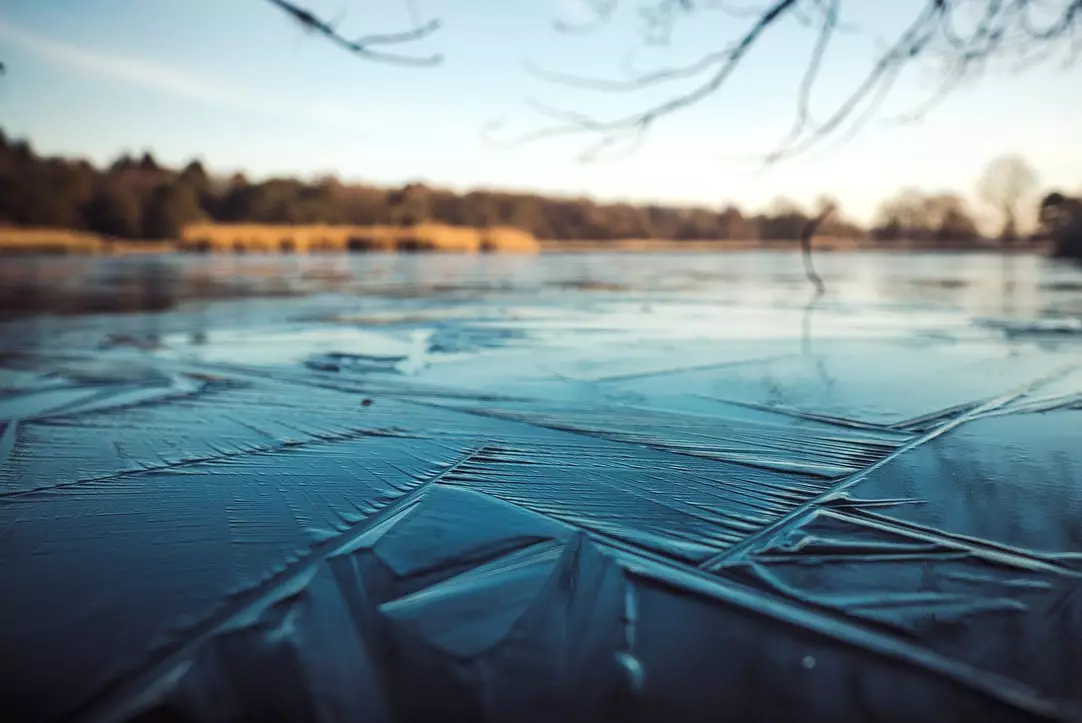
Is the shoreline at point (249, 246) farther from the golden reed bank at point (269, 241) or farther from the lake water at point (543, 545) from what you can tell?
the lake water at point (543, 545)

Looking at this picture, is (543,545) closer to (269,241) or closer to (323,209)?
(269,241)

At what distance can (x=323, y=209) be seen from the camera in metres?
56.8

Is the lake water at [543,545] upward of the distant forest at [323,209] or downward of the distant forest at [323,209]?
downward

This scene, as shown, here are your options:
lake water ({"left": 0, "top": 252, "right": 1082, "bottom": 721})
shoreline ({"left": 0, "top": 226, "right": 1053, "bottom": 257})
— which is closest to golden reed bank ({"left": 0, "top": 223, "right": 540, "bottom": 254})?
shoreline ({"left": 0, "top": 226, "right": 1053, "bottom": 257})

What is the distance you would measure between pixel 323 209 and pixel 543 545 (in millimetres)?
59345

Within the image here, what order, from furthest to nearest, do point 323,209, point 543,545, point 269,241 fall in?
point 323,209
point 269,241
point 543,545

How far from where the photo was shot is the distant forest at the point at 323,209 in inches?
1583

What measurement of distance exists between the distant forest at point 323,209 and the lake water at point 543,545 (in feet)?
81.5

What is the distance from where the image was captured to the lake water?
107cm

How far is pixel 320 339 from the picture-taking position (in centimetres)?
520

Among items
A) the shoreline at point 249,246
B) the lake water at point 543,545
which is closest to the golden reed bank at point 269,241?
the shoreline at point 249,246

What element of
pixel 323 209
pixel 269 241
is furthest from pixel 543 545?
pixel 323 209

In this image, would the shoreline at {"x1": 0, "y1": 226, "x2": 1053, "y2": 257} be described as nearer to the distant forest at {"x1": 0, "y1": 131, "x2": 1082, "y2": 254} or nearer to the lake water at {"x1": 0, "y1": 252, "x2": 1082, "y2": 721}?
the distant forest at {"x1": 0, "y1": 131, "x2": 1082, "y2": 254}

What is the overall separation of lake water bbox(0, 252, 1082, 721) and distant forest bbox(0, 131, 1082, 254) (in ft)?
81.5
